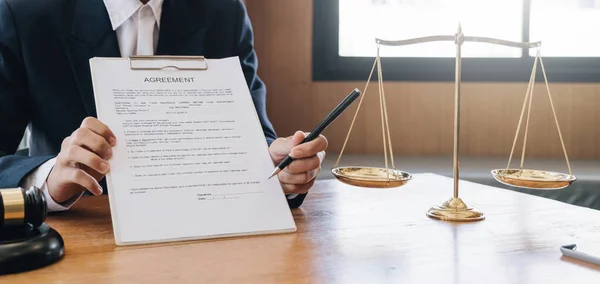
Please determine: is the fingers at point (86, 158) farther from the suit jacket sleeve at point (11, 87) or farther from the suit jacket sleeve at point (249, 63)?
the suit jacket sleeve at point (249, 63)

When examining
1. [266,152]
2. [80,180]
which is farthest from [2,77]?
[266,152]

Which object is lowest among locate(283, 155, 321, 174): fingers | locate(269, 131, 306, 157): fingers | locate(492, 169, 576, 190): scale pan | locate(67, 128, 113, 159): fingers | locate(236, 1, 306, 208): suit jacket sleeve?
locate(492, 169, 576, 190): scale pan

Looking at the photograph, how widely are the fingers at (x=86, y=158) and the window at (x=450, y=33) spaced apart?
1.99 m

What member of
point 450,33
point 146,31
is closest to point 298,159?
point 146,31

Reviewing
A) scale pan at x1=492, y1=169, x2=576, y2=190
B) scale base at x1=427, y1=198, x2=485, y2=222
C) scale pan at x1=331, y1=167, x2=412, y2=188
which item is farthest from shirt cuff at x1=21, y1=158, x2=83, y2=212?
scale pan at x1=492, y1=169, x2=576, y2=190

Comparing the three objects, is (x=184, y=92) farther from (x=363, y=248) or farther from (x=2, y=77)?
(x=2, y=77)

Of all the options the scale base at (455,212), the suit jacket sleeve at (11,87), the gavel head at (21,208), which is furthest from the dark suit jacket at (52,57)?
the gavel head at (21,208)

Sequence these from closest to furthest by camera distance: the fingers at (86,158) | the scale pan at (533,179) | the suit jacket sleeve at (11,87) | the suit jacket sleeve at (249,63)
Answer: the fingers at (86,158) → the scale pan at (533,179) → the suit jacket sleeve at (11,87) → the suit jacket sleeve at (249,63)

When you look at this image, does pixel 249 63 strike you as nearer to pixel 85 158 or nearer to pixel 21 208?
pixel 85 158

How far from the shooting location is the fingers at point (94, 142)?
834 millimetres

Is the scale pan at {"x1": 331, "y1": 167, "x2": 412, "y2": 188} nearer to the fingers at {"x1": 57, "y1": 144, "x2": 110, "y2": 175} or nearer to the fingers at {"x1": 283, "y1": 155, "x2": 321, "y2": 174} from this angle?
the fingers at {"x1": 283, "y1": 155, "x2": 321, "y2": 174}

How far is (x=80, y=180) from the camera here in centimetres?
87

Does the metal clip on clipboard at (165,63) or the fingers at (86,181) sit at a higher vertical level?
the metal clip on clipboard at (165,63)

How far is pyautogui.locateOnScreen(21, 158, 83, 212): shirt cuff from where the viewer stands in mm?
953
